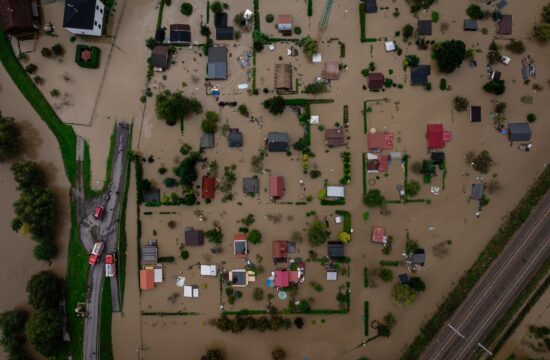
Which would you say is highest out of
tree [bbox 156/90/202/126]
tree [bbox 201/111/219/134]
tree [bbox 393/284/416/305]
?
tree [bbox 156/90/202/126]

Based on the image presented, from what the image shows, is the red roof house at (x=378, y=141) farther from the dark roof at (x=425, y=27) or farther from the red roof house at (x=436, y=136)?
the dark roof at (x=425, y=27)

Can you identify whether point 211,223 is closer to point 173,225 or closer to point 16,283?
point 173,225

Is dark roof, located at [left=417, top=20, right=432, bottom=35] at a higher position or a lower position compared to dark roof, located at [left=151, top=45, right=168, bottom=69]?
higher

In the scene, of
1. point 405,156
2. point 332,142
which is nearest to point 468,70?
point 405,156

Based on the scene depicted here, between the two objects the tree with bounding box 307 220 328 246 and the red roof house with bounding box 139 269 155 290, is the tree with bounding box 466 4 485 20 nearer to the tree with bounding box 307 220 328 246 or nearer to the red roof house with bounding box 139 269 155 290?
the tree with bounding box 307 220 328 246

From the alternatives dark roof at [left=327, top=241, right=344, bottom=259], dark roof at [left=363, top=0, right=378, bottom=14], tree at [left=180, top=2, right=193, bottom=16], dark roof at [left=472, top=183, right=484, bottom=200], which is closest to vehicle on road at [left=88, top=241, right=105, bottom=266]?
dark roof at [left=327, top=241, right=344, bottom=259]

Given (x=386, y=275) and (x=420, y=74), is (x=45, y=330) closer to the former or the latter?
(x=386, y=275)

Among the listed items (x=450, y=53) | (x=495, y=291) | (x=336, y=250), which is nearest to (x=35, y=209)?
(x=336, y=250)
